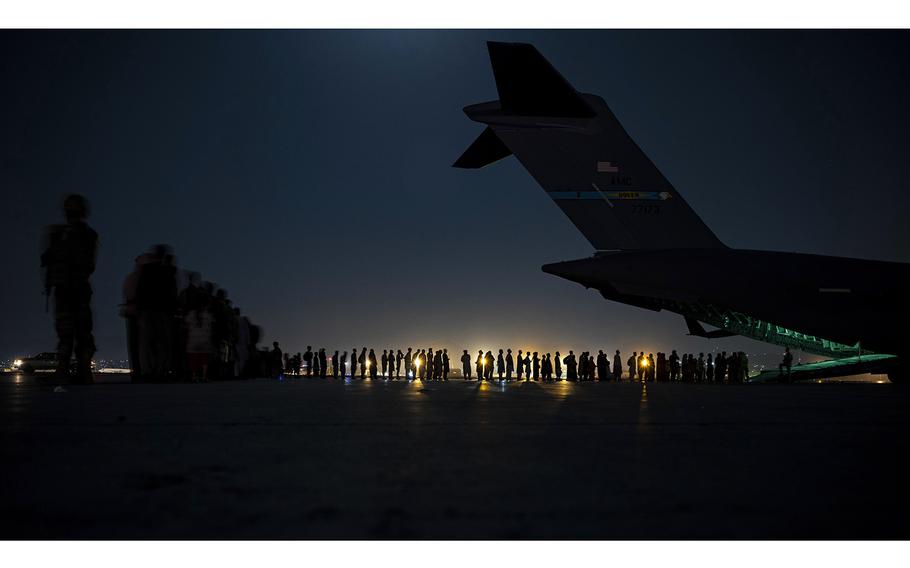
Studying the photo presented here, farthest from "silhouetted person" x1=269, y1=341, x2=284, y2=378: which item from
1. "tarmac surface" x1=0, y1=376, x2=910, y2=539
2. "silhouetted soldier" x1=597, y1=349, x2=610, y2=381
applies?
"tarmac surface" x1=0, y1=376, x2=910, y2=539

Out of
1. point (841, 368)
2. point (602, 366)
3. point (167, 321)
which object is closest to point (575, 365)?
point (602, 366)

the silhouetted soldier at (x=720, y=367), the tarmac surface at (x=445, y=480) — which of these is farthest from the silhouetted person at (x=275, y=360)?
the tarmac surface at (x=445, y=480)

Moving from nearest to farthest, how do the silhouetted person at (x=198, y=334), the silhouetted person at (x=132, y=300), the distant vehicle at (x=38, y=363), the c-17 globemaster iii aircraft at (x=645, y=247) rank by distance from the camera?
1. the silhouetted person at (x=132, y=300)
2. the silhouetted person at (x=198, y=334)
3. the c-17 globemaster iii aircraft at (x=645, y=247)
4. the distant vehicle at (x=38, y=363)

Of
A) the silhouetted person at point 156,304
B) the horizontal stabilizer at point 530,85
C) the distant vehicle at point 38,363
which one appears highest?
the horizontal stabilizer at point 530,85

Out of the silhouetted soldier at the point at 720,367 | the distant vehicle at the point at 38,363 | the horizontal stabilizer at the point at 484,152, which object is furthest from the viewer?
the distant vehicle at the point at 38,363

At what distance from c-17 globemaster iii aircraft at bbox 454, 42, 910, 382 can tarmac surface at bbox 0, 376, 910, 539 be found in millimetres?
6757

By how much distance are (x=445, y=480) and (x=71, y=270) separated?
22.2 ft

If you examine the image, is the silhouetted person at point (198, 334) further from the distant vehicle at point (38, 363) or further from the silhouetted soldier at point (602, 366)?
the distant vehicle at point (38, 363)

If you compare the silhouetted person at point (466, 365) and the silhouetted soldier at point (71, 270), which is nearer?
the silhouetted soldier at point (71, 270)

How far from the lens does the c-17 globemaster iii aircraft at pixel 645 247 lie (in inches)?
418

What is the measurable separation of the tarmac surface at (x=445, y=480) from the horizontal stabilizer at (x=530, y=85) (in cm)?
681

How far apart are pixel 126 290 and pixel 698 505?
8.68 m

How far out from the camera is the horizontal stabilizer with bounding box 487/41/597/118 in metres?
9.55

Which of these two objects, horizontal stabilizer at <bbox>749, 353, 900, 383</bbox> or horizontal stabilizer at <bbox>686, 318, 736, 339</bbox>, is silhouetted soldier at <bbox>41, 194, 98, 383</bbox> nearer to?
horizontal stabilizer at <bbox>686, 318, 736, 339</bbox>
